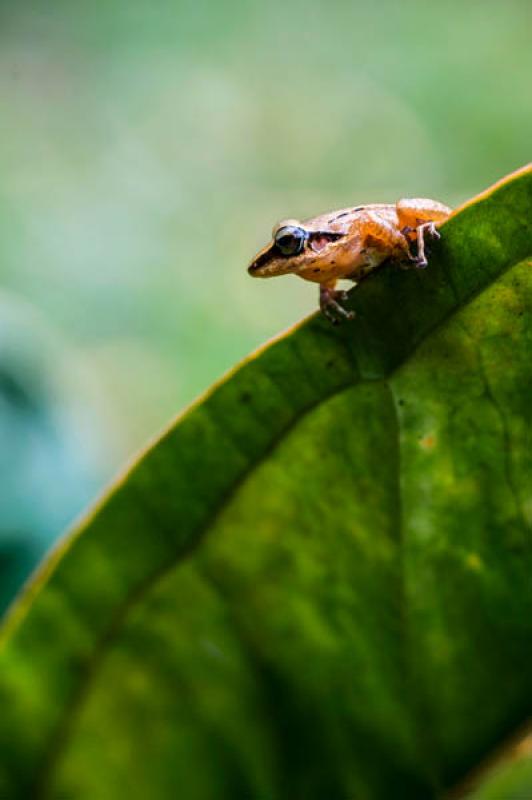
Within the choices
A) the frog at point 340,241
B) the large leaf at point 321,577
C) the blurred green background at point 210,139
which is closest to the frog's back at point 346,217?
the frog at point 340,241

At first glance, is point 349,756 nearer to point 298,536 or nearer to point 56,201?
point 298,536

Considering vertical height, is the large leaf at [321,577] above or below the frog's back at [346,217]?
below

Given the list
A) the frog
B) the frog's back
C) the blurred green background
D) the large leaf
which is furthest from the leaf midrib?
the blurred green background

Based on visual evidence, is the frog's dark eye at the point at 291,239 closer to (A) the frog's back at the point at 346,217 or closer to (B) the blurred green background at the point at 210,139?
(A) the frog's back at the point at 346,217

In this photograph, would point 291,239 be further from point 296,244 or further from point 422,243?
point 422,243

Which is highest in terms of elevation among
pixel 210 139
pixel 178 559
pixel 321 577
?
pixel 210 139

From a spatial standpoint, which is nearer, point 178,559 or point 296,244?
point 178,559

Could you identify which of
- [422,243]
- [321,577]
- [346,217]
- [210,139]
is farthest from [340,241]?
[210,139]

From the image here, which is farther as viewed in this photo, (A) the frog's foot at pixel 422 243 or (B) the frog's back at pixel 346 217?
(B) the frog's back at pixel 346 217
